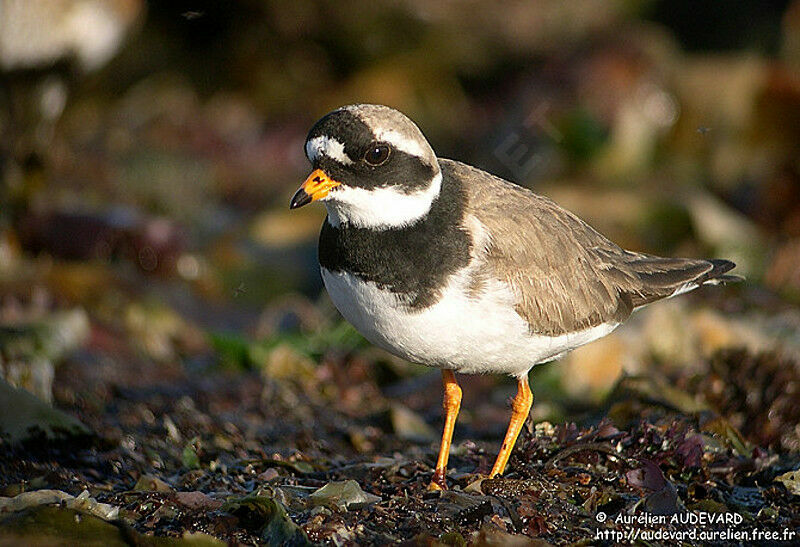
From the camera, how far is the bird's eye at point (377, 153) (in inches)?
174

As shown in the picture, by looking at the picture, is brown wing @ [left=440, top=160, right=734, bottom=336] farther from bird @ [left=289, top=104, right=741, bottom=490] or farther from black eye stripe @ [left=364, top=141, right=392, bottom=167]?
black eye stripe @ [left=364, top=141, right=392, bottom=167]

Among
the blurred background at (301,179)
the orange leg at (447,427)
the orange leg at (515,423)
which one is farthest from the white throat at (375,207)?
the blurred background at (301,179)

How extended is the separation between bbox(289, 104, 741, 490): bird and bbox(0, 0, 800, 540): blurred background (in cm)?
134

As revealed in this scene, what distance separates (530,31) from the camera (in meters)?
14.8

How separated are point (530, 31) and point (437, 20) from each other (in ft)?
4.97

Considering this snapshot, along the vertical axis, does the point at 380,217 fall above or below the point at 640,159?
above

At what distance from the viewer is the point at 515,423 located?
498cm

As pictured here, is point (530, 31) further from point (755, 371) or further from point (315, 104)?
point (755, 371)

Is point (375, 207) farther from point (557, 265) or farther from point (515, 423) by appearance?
point (515, 423)

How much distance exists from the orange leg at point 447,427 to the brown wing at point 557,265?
627 mm

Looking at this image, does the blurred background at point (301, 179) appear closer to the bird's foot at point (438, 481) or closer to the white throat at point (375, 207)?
the bird's foot at point (438, 481)

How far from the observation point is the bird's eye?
14.5 feet

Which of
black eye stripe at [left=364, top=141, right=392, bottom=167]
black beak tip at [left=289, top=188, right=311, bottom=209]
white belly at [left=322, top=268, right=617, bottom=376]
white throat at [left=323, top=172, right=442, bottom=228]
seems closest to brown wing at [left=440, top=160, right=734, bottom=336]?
white belly at [left=322, top=268, right=617, bottom=376]

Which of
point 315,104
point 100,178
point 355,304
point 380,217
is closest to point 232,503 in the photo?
point 355,304
